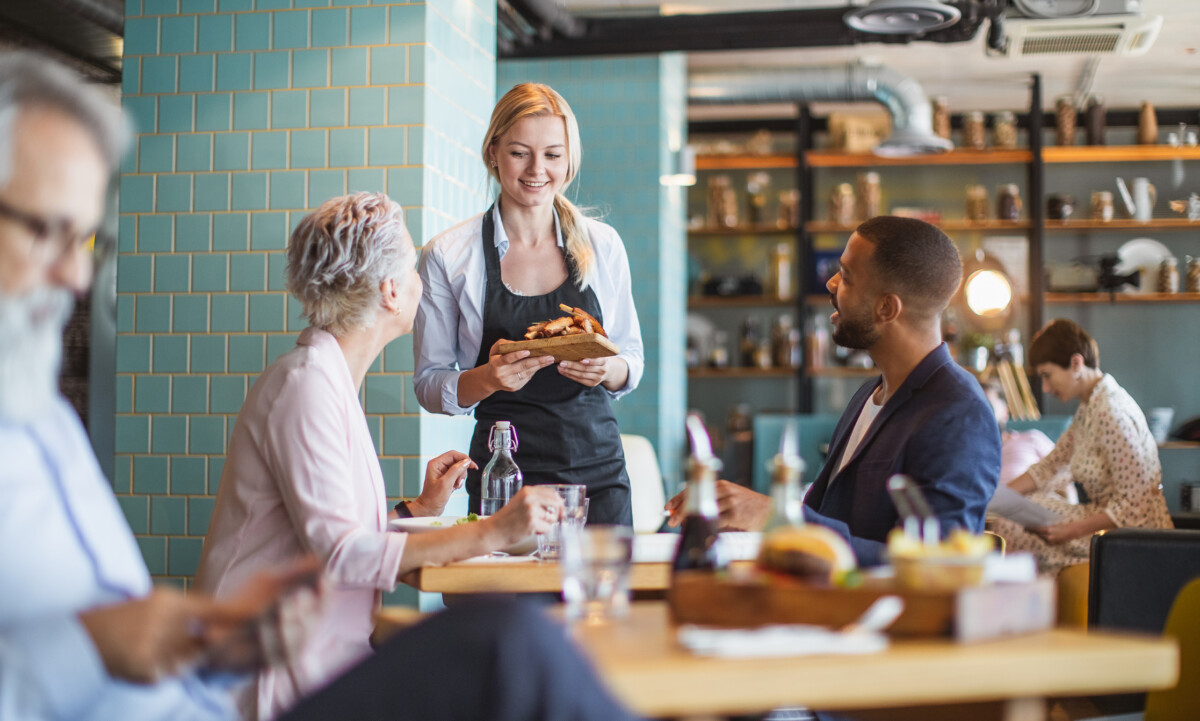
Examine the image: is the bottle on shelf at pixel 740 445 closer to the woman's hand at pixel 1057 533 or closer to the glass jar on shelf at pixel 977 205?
the glass jar on shelf at pixel 977 205

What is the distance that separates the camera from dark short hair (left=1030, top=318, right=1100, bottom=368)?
469cm

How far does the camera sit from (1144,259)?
26.3ft

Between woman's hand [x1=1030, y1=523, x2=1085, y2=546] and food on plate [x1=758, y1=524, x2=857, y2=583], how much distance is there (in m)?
3.47

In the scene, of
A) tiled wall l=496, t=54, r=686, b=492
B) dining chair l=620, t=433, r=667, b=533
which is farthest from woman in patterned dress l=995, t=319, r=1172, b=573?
tiled wall l=496, t=54, r=686, b=492

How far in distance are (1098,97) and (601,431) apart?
6765 millimetres

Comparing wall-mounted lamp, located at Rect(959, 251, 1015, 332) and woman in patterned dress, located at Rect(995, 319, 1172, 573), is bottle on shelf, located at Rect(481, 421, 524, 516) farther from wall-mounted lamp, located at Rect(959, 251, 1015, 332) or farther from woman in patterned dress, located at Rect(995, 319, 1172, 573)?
wall-mounted lamp, located at Rect(959, 251, 1015, 332)

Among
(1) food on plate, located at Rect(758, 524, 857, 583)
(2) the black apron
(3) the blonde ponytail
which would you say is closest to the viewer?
(1) food on plate, located at Rect(758, 524, 857, 583)

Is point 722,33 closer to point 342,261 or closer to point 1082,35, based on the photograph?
point 1082,35

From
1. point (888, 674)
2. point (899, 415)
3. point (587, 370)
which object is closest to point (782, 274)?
point (587, 370)

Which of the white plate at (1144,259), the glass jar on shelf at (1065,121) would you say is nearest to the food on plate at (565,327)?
the glass jar on shelf at (1065,121)

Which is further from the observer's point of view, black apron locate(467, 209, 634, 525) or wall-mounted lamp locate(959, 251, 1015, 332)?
wall-mounted lamp locate(959, 251, 1015, 332)

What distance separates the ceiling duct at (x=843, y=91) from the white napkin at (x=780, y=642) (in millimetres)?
5996

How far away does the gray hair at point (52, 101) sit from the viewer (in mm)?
1126

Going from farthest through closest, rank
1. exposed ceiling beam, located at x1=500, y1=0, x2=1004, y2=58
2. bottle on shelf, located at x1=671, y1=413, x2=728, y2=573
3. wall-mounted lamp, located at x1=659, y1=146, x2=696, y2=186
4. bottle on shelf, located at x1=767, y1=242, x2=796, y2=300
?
bottle on shelf, located at x1=767, y1=242, x2=796, y2=300
wall-mounted lamp, located at x1=659, y1=146, x2=696, y2=186
exposed ceiling beam, located at x1=500, y1=0, x2=1004, y2=58
bottle on shelf, located at x1=671, y1=413, x2=728, y2=573
